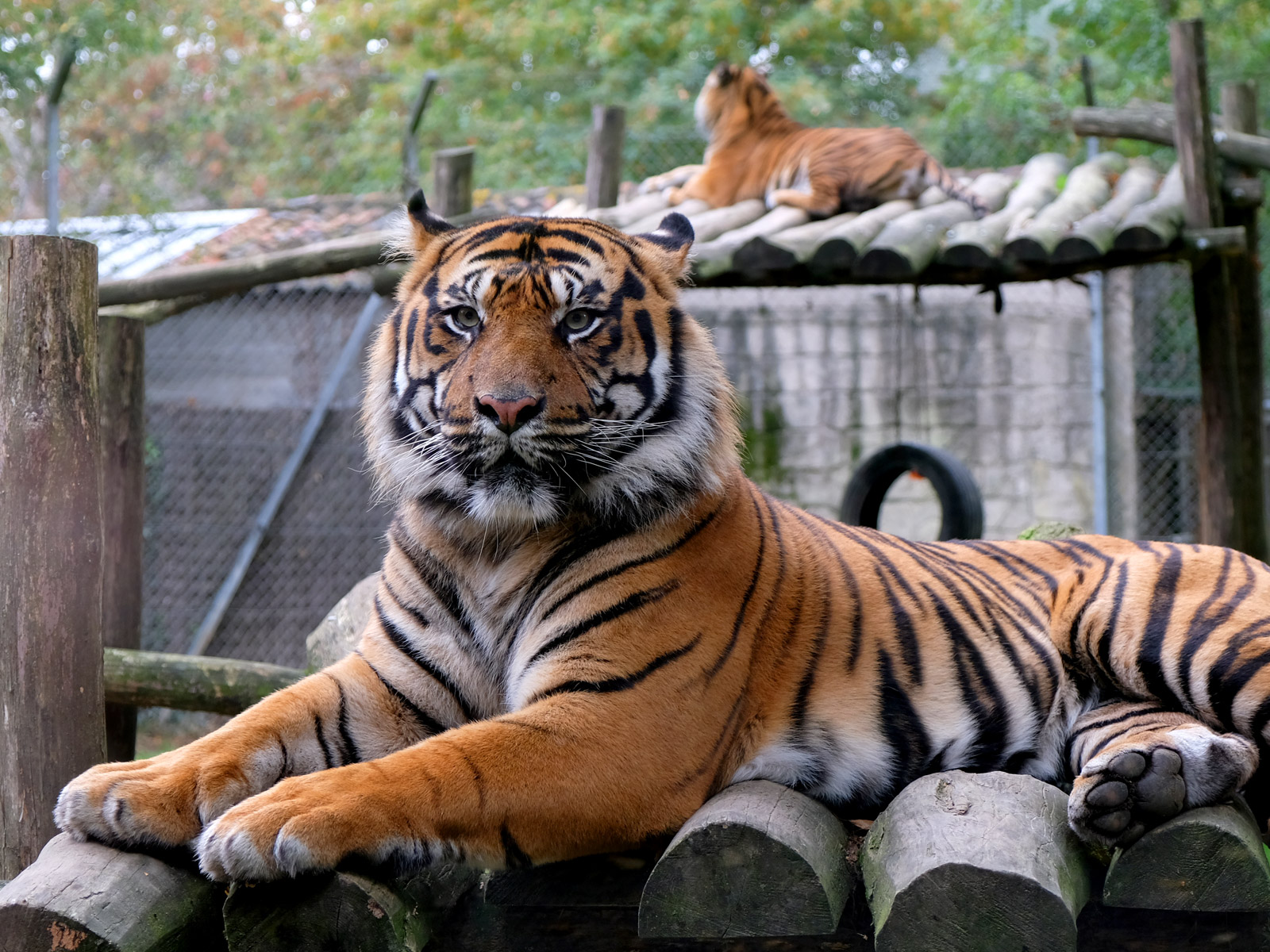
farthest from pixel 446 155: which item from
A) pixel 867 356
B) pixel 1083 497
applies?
pixel 1083 497

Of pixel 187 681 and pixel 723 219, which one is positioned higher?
pixel 723 219

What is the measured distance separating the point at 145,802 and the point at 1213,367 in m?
5.01

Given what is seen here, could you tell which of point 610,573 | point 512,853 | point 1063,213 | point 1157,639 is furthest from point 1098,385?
point 512,853

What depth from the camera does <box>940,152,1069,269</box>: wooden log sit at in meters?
4.98

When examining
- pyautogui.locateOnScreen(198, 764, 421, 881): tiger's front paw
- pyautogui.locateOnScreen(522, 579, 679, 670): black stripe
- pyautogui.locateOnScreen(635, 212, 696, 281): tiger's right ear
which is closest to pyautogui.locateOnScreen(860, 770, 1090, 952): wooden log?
pyautogui.locateOnScreen(522, 579, 679, 670): black stripe

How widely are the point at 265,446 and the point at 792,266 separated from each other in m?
4.77

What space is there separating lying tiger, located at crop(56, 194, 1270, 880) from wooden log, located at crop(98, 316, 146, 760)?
1889mm

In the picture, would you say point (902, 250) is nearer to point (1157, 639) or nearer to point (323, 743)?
point (1157, 639)

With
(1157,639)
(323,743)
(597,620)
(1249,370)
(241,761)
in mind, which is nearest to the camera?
(241,761)

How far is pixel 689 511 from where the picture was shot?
8.85 feet

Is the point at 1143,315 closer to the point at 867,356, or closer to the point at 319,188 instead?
the point at 867,356

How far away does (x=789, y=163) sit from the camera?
729 cm

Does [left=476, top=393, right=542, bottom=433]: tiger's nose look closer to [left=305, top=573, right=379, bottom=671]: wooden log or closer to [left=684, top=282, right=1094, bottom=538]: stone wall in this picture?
[left=305, top=573, right=379, bottom=671]: wooden log

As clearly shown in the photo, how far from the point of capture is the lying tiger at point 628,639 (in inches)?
87.2
